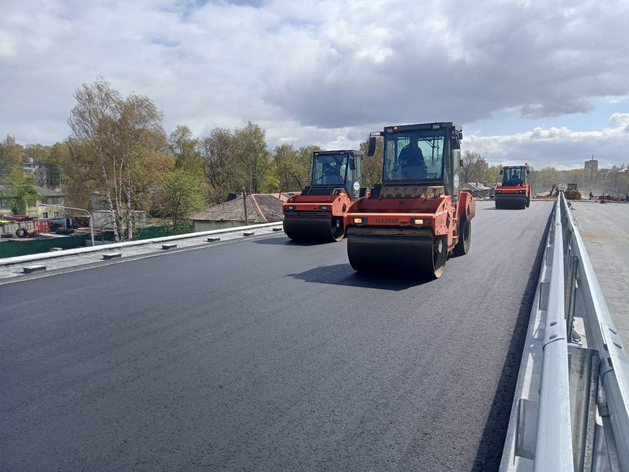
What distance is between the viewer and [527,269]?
7.91 m

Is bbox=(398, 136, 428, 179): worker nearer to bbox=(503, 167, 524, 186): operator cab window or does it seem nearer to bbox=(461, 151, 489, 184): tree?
bbox=(503, 167, 524, 186): operator cab window

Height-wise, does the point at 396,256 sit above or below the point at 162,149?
below

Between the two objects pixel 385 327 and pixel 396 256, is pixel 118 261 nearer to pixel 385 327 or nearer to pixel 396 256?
pixel 396 256

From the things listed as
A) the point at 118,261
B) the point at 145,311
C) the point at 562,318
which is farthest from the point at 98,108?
the point at 562,318

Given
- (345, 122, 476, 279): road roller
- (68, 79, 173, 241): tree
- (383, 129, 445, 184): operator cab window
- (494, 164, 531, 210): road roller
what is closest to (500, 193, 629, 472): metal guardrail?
(345, 122, 476, 279): road roller

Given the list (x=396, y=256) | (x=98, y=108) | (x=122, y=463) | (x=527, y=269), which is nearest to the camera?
(x=122, y=463)

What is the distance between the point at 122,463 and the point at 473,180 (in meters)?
102

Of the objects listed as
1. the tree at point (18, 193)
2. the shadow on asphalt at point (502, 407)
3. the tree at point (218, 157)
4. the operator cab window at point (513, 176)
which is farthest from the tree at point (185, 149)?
the shadow on asphalt at point (502, 407)

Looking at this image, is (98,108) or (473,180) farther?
(473,180)

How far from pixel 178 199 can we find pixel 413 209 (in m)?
31.6

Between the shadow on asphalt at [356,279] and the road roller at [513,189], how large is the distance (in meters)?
19.8

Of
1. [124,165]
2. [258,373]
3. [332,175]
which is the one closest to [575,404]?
[258,373]

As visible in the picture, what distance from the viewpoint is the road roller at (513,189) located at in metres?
24.7

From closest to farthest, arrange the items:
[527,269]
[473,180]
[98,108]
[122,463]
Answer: [122,463], [527,269], [98,108], [473,180]
